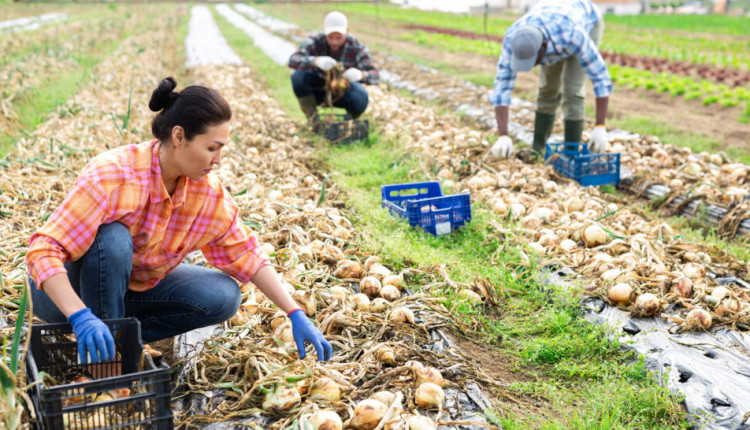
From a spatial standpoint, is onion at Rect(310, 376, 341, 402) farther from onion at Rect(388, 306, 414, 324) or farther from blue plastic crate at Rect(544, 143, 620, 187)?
blue plastic crate at Rect(544, 143, 620, 187)

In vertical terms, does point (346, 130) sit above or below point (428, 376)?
above

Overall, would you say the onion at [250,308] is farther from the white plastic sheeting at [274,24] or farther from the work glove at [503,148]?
the white plastic sheeting at [274,24]

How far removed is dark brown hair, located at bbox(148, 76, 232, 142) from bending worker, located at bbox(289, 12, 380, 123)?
340 cm

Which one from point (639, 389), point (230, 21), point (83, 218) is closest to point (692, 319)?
point (639, 389)

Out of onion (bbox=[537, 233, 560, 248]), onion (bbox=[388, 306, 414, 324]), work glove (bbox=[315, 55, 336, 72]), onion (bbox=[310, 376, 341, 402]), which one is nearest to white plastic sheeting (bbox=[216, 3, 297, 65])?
work glove (bbox=[315, 55, 336, 72])

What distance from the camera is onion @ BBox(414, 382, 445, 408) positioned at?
1939 mm

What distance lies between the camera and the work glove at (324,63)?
514cm

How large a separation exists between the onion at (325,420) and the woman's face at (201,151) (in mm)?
807

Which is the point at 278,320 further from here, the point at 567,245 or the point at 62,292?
the point at 567,245

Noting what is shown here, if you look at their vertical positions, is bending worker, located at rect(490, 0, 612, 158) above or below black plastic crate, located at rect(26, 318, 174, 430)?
above

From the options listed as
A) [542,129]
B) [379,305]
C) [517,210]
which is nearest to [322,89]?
[542,129]

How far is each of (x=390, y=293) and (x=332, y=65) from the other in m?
3.00

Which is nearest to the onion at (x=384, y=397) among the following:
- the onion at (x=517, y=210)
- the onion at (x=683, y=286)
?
the onion at (x=683, y=286)

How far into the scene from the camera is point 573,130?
15.8ft
